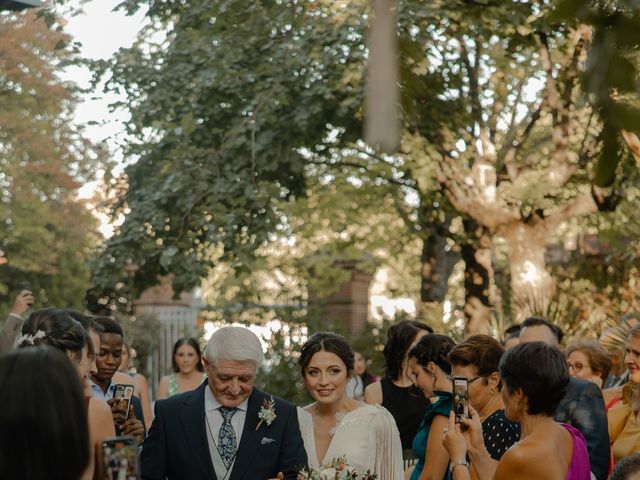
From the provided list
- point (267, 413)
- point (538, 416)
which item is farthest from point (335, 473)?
point (538, 416)

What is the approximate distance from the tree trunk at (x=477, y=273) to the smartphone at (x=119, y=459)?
16818mm

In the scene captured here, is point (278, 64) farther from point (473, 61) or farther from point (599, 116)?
point (599, 116)

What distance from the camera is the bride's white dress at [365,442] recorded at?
5824 mm

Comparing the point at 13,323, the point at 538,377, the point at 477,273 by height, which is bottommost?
the point at 538,377

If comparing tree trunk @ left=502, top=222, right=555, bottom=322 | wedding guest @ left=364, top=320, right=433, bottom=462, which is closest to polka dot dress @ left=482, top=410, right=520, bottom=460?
wedding guest @ left=364, top=320, right=433, bottom=462

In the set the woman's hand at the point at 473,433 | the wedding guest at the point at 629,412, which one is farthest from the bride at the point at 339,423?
the wedding guest at the point at 629,412

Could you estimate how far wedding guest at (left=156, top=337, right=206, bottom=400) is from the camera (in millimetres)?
10562

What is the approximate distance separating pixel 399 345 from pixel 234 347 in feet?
8.99

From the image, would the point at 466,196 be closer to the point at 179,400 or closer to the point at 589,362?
the point at 589,362

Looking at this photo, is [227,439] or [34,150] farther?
[34,150]

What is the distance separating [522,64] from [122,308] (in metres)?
8.72

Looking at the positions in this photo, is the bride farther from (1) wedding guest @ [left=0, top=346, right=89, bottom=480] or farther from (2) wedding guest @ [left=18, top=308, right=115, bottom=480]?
(1) wedding guest @ [left=0, top=346, right=89, bottom=480]

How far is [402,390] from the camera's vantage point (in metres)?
7.67

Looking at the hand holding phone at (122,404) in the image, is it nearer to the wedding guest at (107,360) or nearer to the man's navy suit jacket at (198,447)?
the man's navy suit jacket at (198,447)
